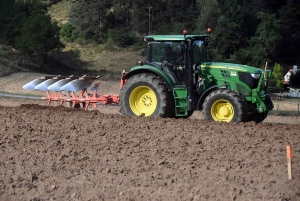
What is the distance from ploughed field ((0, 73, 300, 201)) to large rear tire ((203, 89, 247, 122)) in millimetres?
708

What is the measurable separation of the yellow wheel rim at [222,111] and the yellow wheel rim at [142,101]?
4.94ft

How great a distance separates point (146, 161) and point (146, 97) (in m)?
4.97

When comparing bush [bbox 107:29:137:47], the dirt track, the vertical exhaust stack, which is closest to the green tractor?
the dirt track

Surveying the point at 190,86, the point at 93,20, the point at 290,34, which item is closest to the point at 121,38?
the point at 93,20

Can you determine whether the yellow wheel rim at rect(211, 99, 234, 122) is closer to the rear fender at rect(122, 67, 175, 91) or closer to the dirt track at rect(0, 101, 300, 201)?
the dirt track at rect(0, 101, 300, 201)

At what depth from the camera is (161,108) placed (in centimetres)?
1293

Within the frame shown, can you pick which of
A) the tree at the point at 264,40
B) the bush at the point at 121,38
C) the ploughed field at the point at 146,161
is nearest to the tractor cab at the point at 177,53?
the ploughed field at the point at 146,161

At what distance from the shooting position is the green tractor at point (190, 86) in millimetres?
12500

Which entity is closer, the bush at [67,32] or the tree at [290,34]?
the tree at [290,34]

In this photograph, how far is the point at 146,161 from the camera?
8656 millimetres

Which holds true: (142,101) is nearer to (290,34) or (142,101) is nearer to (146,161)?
(146,161)

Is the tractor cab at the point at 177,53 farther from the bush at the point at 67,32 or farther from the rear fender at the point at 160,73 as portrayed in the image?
the bush at the point at 67,32

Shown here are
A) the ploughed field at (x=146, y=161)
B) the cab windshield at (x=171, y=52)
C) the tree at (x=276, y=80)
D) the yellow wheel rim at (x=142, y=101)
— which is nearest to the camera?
the ploughed field at (x=146, y=161)

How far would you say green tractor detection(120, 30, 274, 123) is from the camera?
1250cm
